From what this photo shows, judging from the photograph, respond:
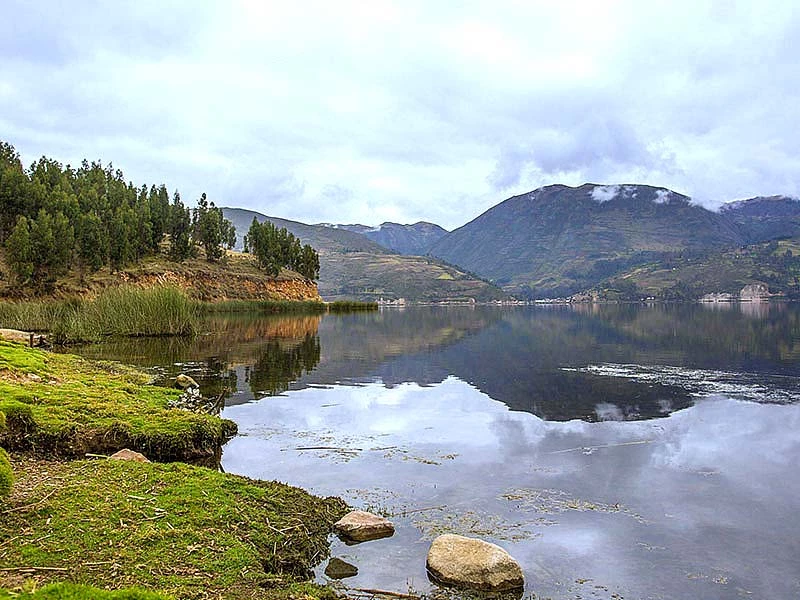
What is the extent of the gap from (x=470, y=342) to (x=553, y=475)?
136 feet

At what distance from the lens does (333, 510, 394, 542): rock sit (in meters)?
10.9

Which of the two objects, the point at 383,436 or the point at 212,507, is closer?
the point at 212,507

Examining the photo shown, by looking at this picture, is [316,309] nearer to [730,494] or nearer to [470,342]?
[470,342]

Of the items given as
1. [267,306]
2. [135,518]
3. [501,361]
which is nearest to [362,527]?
[135,518]

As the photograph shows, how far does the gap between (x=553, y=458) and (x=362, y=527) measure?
25.1 feet

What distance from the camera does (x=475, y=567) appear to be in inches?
369

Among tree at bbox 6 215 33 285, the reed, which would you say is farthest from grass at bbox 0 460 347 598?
the reed

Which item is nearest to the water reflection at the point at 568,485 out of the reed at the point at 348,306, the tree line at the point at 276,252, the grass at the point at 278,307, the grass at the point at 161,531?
the grass at the point at 161,531

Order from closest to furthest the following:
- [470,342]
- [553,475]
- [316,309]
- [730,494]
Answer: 1. [730,494]
2. [553,475]
3. [470,342]
4. [316,309]

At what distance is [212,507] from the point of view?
33.7 feet

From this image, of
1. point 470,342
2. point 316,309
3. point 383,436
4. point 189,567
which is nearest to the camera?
point 189,567

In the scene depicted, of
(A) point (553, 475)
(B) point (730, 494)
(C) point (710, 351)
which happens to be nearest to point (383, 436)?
(A) point (553, 475)

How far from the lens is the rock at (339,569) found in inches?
373

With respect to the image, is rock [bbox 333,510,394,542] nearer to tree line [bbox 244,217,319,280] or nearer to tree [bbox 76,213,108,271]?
tree [bbox 76,213,108,271]
